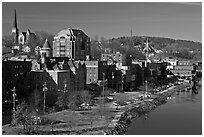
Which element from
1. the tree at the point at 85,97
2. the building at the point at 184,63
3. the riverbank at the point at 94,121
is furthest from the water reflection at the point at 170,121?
the building at the point at 184,63

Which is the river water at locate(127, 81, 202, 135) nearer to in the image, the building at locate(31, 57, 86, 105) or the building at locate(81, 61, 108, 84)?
the building at locate(31, 57, 86, 105)

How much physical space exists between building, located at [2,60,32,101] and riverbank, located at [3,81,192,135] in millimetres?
579

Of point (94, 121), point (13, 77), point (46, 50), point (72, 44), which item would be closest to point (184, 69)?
point (72, 44)

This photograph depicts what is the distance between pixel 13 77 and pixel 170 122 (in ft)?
5.95

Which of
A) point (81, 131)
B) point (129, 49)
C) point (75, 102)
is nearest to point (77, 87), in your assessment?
point (75, 102)

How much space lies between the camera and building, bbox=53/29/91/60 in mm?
5340

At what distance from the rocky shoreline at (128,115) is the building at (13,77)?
3.85 feet

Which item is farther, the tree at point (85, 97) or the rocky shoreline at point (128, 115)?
the tree at point (85, 97)

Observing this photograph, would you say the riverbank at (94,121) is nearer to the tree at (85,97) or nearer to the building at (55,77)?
the tree at (85,97)

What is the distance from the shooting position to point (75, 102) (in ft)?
11.9

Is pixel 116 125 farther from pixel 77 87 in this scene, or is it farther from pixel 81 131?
pixel 77 87

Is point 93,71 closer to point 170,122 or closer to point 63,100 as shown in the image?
point 63,100

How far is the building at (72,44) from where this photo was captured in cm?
534

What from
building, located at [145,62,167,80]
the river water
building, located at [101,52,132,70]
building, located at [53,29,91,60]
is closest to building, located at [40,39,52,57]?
building, located at [53,29,91,60]
